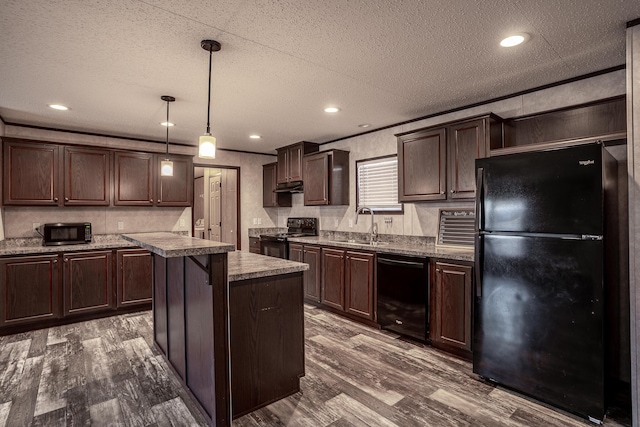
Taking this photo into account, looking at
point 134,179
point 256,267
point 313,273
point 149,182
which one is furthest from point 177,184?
point 256,267

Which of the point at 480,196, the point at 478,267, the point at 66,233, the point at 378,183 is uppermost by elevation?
the point at 378,183

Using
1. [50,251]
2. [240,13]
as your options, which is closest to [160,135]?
[50,251]

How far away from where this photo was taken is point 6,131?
13.3 feet

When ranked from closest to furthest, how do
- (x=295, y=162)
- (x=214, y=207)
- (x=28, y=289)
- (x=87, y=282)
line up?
(x=28, y=289) < (x=87, y=282) < (x=295, y=162) < (x=214, y=207)

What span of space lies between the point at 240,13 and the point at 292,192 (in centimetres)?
407

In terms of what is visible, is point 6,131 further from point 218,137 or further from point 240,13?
point 240,13

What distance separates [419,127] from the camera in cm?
402

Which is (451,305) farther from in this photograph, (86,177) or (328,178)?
(86,177)

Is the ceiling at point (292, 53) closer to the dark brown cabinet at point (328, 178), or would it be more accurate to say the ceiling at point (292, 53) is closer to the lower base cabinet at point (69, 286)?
the dark brown cabinet at point (328, 178)

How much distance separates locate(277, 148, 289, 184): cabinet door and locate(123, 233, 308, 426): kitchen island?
310 centimetres

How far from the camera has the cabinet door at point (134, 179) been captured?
4.58 meters

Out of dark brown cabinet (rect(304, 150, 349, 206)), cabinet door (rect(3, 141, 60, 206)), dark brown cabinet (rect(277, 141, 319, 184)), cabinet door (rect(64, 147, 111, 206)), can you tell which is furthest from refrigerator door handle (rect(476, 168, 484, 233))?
cabinet door (rect(3, 141, 60, 206))

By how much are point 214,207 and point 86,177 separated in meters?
2.82

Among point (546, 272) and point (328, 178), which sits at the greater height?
point (328, 178)
